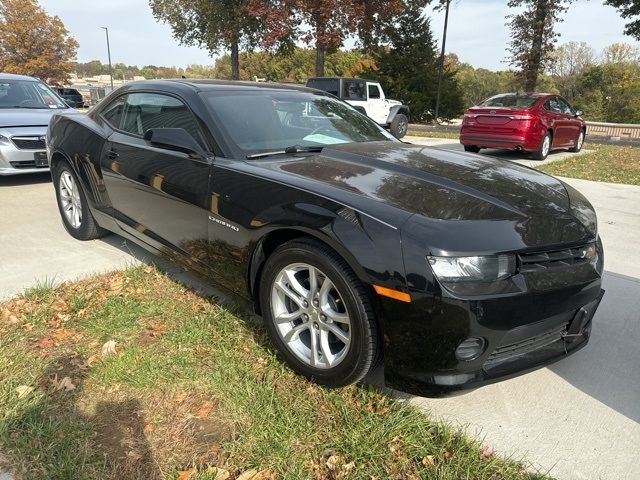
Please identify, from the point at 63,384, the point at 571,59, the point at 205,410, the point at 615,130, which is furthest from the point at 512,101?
the point at 571,59

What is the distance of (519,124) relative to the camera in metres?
9.86

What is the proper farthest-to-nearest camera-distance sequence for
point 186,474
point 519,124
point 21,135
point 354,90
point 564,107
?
point 354,90, point 564,107, point 519,124, point 21,135, point 186,474

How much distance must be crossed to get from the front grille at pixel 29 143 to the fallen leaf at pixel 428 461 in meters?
6.78

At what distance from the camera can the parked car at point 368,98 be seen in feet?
51.9

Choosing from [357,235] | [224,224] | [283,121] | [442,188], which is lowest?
[224,224]

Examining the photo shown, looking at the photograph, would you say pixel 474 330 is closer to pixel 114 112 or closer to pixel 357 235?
pixel 357 235

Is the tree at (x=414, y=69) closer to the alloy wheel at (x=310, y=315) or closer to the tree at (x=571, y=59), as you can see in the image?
the tree at (x=571, y=59)

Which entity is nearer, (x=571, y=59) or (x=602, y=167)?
(x=602, y=167)

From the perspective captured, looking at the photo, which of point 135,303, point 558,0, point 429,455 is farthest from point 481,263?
point 558,0

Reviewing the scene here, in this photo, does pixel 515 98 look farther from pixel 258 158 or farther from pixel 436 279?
pixel 436 279

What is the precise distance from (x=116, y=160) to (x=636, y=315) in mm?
3911

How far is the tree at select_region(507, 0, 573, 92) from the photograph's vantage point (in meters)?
26.4

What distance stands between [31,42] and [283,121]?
1862 inches

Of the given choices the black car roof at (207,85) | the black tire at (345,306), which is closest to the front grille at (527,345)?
the black tire at (345,306)
